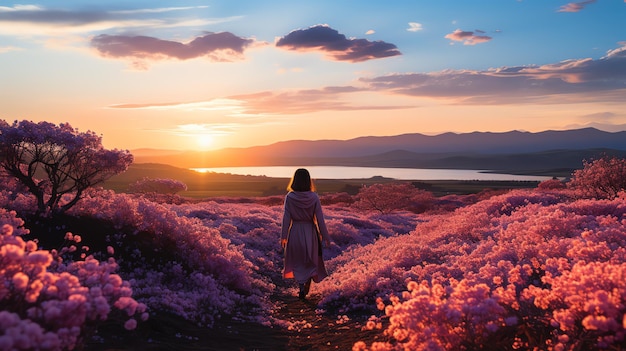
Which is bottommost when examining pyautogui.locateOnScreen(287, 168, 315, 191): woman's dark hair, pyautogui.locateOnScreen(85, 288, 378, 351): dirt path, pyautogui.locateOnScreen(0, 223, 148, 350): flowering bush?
pyautogui.locateOnScreen(85, 288, 378, 351): dirt path

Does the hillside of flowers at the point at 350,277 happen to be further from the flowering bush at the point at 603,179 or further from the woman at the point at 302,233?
the woman at the point at 302,233

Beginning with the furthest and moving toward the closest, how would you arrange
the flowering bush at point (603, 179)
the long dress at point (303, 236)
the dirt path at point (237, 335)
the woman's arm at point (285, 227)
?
the flowering bush at point (603, 179) < the long dress at point (303, 236) < the woman's arm at point (285, 227) < the dirt path at point (237, 335)

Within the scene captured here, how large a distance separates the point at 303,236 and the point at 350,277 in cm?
182

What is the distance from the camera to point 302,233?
1543 cm

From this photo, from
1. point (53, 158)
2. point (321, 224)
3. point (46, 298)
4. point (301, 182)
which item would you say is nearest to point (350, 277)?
point (321, 224)

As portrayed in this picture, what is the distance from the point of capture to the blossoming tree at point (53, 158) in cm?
1390

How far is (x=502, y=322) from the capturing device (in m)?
6.39

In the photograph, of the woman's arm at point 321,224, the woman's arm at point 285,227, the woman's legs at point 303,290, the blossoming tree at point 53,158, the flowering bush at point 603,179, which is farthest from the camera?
the flowering bush at point 603,179

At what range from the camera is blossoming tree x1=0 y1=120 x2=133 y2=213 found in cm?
1390

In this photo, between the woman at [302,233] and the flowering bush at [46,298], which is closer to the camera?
the flowering bush at [46,298]

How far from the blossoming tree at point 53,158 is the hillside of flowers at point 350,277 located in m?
0.50

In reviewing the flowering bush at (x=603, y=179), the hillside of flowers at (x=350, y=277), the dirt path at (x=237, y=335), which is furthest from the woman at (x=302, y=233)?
the flowering bush at (x=603, y=179)

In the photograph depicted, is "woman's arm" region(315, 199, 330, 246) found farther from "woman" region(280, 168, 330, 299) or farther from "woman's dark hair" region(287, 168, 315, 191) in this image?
"woman's dark hair" region(287, 168, 315, 191)

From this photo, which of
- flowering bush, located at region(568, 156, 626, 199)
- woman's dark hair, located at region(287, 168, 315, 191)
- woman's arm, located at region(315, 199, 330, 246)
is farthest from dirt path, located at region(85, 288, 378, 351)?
flowering bush, located at region(568, 156, 626, 199)
